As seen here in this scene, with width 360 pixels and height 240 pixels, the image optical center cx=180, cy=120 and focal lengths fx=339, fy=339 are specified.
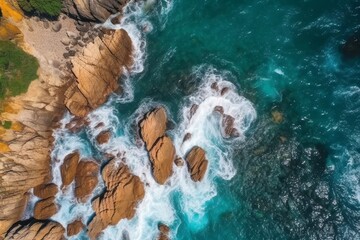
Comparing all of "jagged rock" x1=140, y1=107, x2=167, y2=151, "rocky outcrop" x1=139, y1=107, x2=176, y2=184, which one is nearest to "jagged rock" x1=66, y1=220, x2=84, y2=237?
"rocky outcrop" x1=139, y1=107, x2=176, y2=184

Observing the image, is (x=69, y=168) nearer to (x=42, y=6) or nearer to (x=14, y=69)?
(x=14, y=69)

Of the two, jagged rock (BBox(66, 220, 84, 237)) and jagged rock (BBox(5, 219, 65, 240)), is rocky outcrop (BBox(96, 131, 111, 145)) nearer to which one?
jagged rock (BBox(66, 220, 84, 237))

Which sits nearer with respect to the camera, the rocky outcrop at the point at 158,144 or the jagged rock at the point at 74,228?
the rocky outcrop at the point at 158,144

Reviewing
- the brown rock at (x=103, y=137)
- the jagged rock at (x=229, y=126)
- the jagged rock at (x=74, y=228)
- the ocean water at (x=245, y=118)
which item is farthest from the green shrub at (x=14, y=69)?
the jagged rock at (x=229, y=126)

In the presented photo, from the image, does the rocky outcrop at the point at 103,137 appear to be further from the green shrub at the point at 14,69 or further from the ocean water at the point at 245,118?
the green shrub at the point at 14,69

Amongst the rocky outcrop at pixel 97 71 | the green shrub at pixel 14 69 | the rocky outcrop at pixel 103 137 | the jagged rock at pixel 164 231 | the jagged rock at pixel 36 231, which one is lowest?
the jagged rock at pixel 164 231
